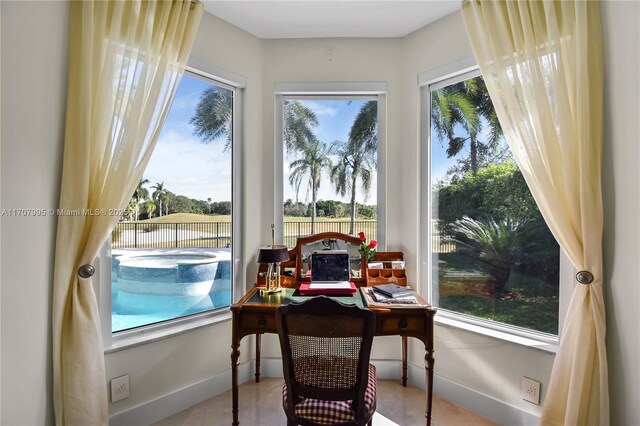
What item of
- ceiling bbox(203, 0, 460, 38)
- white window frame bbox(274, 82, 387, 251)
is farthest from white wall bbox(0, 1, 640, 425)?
white window frame bbox(274, 82, 387, 251)

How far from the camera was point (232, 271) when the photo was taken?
2594 mm

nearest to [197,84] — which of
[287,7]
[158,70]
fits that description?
[158,70]

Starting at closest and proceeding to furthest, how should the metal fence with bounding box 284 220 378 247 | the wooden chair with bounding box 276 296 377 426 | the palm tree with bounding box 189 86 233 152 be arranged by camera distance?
the wooden chair with bounding box 276 296 377 426, the palm tree with bounding box 189 86 233 152, the metal fence with bounding box 284 220 378 247

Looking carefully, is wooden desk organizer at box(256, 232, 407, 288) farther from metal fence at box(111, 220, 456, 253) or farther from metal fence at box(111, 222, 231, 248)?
metal fence at box(111, 222, 231, 248)

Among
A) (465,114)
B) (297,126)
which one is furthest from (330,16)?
(465,114)

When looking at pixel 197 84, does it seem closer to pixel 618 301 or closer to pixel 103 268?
pixel 103 268

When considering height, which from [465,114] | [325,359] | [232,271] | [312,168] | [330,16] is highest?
[330,16]

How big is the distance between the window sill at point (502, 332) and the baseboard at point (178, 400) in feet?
5.03

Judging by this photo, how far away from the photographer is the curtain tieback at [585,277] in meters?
1.61

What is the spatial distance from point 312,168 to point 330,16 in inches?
43.0

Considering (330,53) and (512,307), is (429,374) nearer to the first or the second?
(512,307)

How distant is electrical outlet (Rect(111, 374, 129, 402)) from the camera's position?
75.0 inches

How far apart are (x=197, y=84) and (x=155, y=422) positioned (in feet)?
7.34

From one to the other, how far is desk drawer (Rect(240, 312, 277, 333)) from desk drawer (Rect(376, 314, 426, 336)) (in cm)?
63
